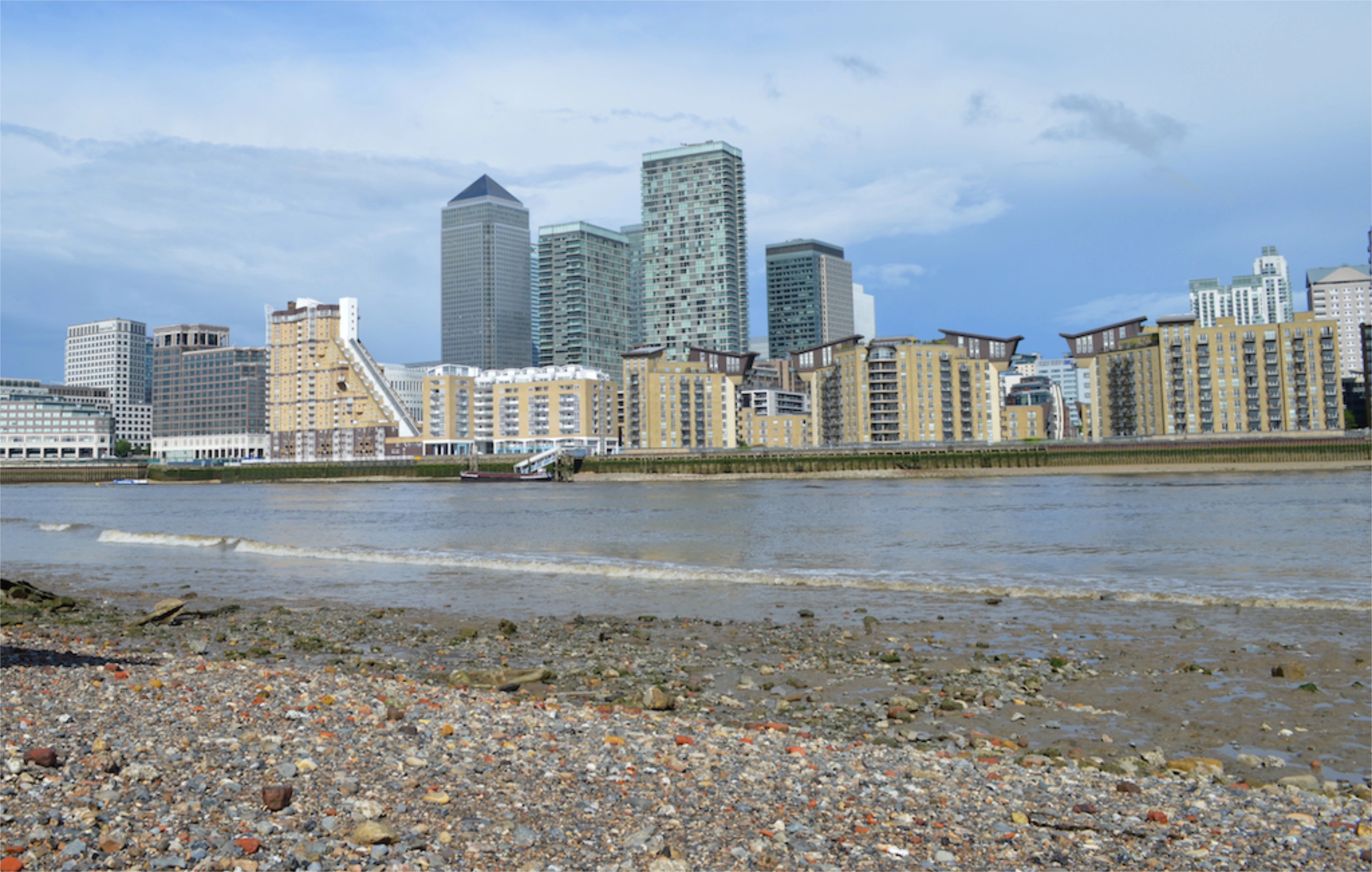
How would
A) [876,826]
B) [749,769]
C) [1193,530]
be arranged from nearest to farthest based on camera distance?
[876,826] → [749,769] → [1193,530]

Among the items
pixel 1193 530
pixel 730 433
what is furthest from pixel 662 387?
pixel 1193 530

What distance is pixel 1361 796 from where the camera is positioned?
8.59 meters

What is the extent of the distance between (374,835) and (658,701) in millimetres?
5655

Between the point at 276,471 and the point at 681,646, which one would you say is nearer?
the point at 681,646

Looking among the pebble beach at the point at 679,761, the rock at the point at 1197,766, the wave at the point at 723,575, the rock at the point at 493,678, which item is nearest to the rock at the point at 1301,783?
the pebble beach at the point at 679,761

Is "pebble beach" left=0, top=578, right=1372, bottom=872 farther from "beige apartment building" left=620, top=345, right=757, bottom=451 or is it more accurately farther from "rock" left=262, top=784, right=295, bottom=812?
"beige apartment building" left=620, top=345, right=757, bottom=451

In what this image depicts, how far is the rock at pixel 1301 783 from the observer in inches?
348

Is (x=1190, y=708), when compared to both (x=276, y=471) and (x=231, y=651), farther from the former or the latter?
(x=276, y=471)

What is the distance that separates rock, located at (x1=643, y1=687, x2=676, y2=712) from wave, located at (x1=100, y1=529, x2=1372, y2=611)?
1359 centimetres

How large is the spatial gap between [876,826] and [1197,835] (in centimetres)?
266

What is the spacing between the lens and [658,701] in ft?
38.0

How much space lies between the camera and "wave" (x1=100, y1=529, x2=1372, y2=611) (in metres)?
21.2

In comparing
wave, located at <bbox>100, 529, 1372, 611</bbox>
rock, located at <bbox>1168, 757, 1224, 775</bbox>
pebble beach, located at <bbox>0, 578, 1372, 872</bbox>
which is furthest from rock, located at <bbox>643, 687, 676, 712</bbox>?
wave, located at <bbox>100, 529, 1372, 611</bbox>

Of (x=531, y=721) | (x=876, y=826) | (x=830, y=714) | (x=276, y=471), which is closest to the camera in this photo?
(x=876, y=826)
